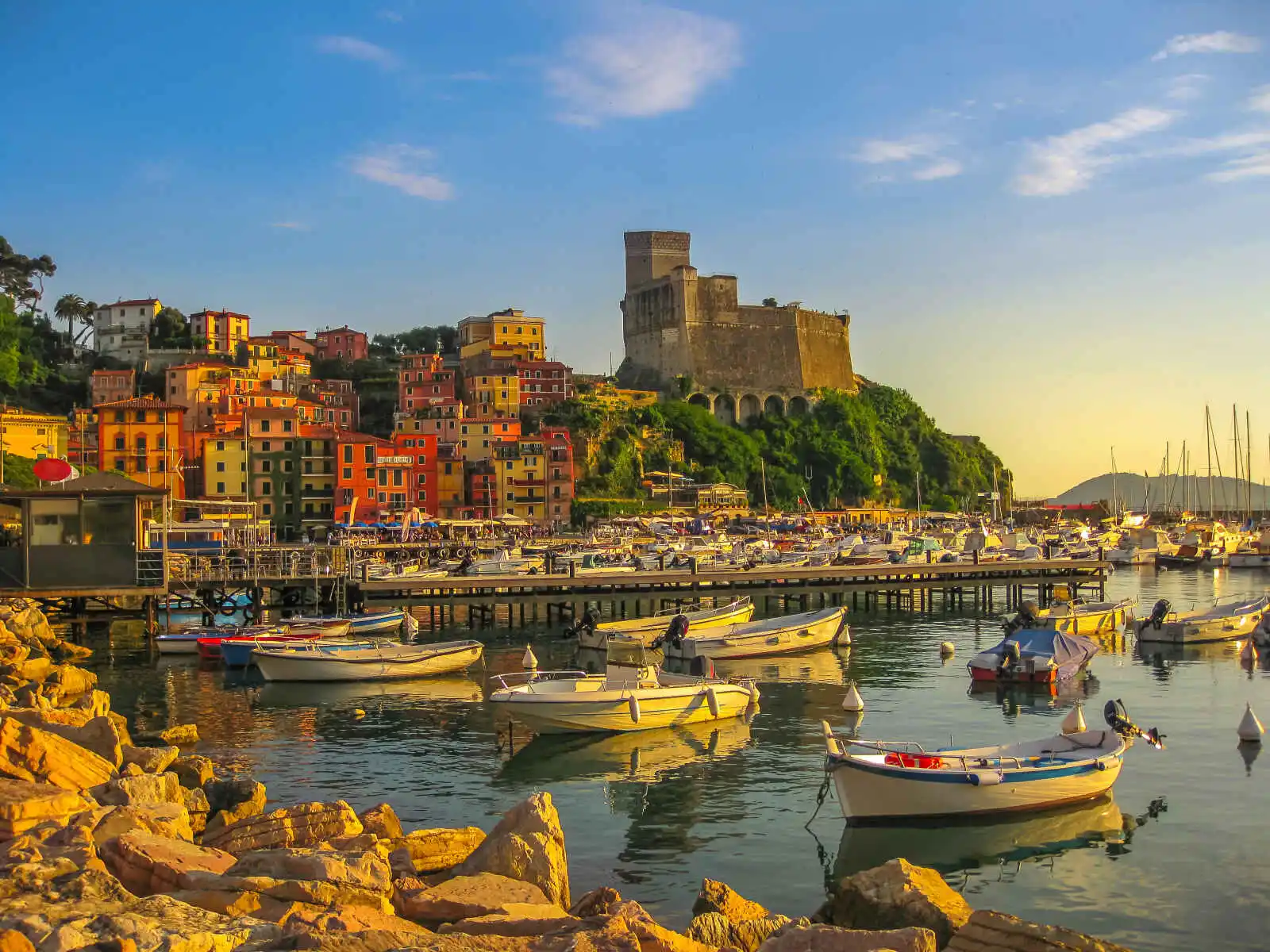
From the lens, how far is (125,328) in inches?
4808

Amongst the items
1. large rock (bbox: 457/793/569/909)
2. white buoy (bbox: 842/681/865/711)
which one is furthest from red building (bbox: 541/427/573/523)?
large rock (bbox: 457/793/569/909)

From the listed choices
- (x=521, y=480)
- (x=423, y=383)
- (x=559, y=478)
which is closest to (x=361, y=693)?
(x=521, y=480)

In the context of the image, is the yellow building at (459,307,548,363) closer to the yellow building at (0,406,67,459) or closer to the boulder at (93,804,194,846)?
the yellow building at (0,406,67,459)

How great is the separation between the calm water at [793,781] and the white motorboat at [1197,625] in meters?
2.72

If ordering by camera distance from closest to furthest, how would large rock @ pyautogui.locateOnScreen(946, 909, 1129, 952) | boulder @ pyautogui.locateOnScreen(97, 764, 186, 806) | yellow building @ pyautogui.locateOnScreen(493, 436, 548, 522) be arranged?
large rock @ pyautogui.locateOnScreen(946, 909, 1129, 952) → boulder @ pyautogui.locateOnScreen(97, 764, 186, 806) → yellow building @ pyautogui.locateOnScreen(493, 436, 548, 522)

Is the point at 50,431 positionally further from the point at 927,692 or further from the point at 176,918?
the point at 176,918

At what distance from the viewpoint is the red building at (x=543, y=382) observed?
114m

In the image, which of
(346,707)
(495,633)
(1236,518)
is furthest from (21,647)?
(1236,518)

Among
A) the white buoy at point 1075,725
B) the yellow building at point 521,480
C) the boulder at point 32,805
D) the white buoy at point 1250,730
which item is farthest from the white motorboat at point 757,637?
the yellow building at point 521,480

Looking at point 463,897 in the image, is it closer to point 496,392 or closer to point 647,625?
point 647,625

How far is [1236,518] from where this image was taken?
145375 mm

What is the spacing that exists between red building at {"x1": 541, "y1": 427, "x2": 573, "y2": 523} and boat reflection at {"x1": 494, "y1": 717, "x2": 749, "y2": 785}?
237 feet

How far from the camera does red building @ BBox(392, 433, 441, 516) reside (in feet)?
310

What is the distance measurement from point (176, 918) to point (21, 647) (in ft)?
79.5
